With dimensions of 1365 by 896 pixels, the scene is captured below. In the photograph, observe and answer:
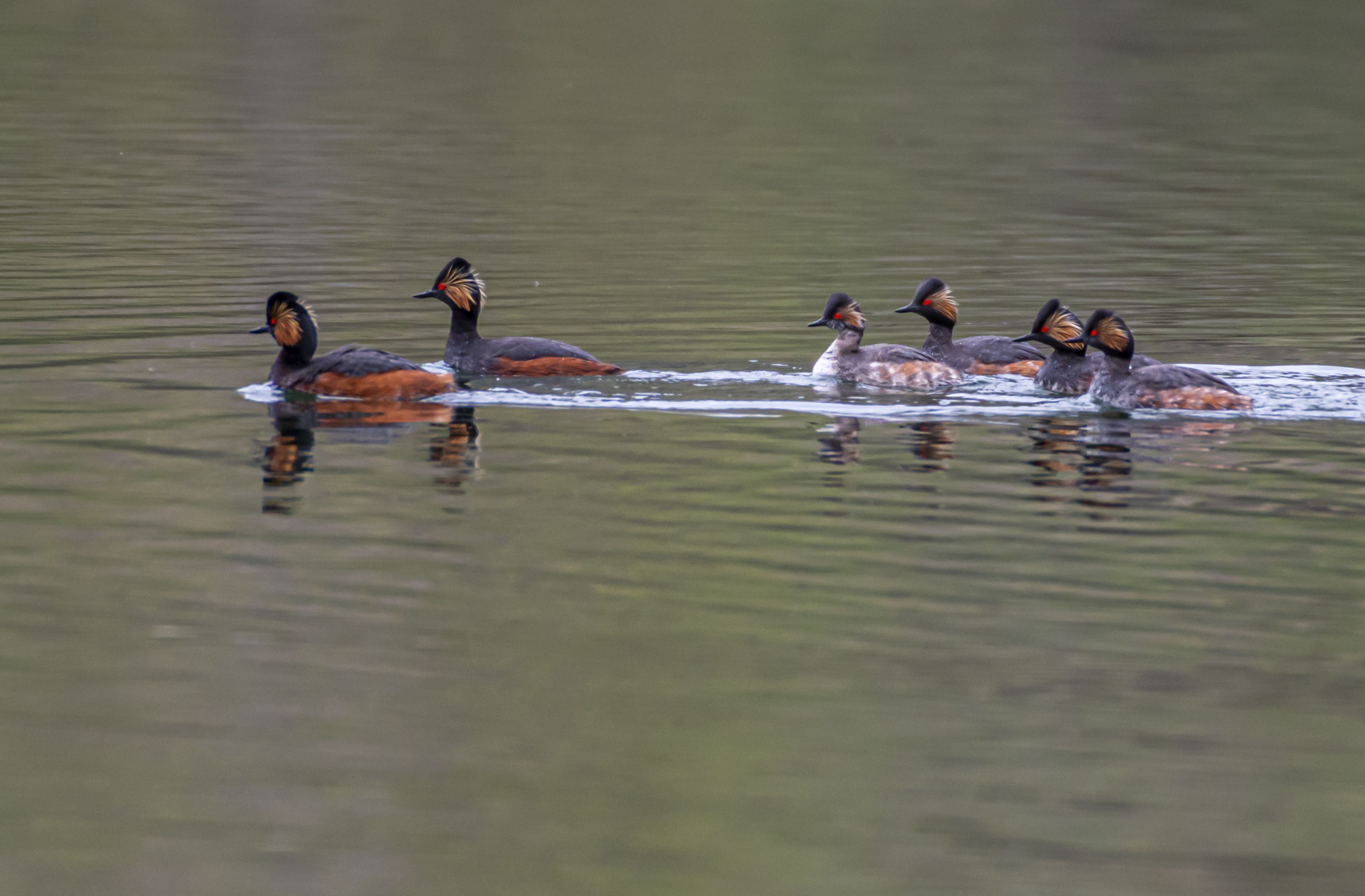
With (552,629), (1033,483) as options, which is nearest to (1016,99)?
(1033,483)

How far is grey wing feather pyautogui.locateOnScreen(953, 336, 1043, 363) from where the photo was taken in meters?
18.8

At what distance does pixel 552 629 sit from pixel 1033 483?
4.62 metres

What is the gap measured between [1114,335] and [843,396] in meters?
2.48

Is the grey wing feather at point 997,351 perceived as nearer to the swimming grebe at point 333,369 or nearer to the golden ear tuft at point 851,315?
the golden ear tuft at point 851,315

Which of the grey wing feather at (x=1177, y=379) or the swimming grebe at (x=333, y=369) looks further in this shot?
the swimming grebe at (x=333, y=369)

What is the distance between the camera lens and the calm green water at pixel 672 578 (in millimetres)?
8141

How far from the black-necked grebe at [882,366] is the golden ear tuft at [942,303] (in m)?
0.85

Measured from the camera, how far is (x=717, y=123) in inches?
1807

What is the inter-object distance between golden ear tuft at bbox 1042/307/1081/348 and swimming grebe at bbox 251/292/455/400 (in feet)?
18.7

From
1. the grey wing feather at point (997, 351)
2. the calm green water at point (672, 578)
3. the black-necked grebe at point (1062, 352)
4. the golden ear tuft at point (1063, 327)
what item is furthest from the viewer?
the grey wing feather at point (997, 351)

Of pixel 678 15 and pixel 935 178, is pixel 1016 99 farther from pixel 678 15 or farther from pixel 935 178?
pixel 678 15

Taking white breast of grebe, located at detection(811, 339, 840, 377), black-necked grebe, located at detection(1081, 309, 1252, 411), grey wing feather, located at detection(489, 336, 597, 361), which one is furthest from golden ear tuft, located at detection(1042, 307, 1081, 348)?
grey wing feather, located at detection(489, 336, 597, 361)

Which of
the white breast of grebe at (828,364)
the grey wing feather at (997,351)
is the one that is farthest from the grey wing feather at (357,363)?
the grey wing feather at (997,351)

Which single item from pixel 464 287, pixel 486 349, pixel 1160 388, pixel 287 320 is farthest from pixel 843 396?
pixel 287 320
